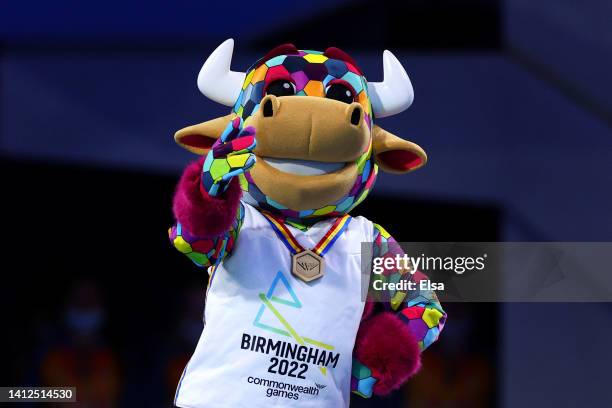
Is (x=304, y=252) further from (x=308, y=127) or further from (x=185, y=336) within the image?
(x=185, y=336)

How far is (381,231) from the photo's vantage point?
2.32 meters

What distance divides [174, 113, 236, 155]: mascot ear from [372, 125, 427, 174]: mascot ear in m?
0.31

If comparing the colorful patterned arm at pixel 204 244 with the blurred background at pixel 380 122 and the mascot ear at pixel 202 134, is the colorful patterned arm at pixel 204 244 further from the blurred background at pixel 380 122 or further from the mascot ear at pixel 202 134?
the blurred background at pixel 380 122

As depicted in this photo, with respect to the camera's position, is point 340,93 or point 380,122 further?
point 380,122

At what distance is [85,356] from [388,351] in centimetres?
252

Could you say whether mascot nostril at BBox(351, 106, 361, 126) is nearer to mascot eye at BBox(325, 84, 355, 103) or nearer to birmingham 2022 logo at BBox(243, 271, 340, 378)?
mascot eye at BBox(325, 84, 355, 103)

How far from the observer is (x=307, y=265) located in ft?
7.05

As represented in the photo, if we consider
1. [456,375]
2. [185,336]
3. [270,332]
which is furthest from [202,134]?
[456,375]

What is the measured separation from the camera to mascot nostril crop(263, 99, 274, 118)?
2.08 meters

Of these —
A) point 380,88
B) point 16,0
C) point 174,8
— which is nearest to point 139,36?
point 174,8

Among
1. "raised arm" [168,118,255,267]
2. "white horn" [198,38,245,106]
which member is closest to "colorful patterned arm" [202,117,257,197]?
"raised arm" [168,118,255,267]

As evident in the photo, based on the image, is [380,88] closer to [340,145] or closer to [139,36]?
[340,145]

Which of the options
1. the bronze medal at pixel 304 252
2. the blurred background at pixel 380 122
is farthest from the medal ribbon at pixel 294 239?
the blurred background at pixel 380 122

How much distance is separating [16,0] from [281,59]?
75.5 inches
